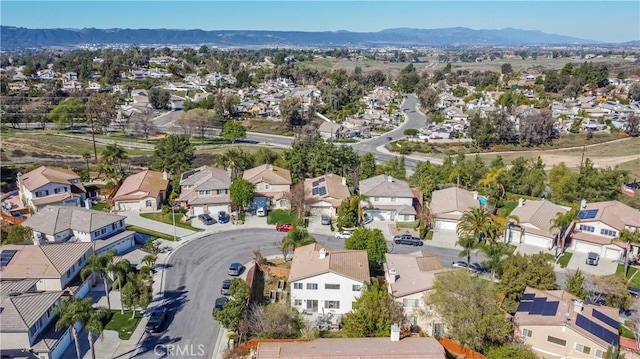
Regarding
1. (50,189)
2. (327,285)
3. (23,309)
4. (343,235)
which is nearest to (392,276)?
(327,285)

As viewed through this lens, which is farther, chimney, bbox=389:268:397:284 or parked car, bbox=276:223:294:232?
parked car, bbox=276:223:294:232

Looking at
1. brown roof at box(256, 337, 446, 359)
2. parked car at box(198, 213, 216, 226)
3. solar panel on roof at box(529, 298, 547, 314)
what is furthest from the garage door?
parked car at box(198, 213, 216, 226)

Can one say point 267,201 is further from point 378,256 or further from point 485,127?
point 485,127

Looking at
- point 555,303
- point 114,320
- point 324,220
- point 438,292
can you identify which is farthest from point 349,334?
point 324,220

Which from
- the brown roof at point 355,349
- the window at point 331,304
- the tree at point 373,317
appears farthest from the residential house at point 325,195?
the brown roof at point 355,349

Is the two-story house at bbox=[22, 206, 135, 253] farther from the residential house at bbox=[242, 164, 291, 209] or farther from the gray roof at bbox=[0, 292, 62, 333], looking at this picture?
the residential house at bbox=[242, 164, 291, 209]

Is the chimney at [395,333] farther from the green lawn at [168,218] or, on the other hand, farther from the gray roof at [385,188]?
the green lawn at [168,218]

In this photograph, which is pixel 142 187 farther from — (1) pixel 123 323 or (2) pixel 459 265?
(2) pixel 459 265
